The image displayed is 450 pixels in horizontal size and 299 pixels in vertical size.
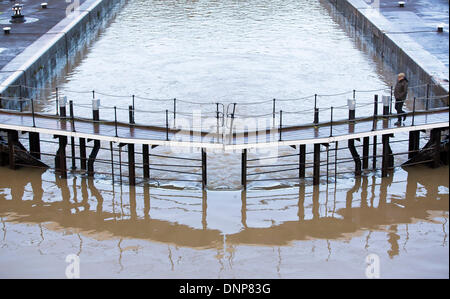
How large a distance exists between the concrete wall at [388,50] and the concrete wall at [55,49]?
39.2 ft

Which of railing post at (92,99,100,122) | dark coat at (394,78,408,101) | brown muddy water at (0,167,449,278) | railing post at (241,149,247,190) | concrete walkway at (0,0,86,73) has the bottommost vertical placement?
brown muddy water at (0,167,449,278)

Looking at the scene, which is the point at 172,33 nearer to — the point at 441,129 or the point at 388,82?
the point at 388,82

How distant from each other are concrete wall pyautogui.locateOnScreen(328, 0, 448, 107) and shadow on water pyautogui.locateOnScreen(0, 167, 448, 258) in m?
4.44

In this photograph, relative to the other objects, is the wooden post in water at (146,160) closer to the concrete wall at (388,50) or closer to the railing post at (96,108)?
the railing post at (96,108)

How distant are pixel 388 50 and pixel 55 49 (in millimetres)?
12578

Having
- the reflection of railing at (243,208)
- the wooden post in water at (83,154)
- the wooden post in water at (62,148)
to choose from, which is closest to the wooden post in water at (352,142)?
the reflection of railing at (243,208)

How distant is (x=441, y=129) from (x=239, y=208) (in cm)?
522

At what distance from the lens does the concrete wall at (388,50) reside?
24.1 m

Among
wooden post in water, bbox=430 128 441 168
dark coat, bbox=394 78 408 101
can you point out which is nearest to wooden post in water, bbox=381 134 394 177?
dark coat, bbox=394 78 408 101

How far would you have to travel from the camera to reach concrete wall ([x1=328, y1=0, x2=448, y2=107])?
2413 centimetres

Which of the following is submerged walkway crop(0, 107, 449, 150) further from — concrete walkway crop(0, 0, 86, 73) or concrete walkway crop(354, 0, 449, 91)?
concrete walkway crop(0, 0, 86, 73)

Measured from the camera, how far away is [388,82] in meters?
28.9

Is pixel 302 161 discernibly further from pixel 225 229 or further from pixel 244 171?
pixel 225 229

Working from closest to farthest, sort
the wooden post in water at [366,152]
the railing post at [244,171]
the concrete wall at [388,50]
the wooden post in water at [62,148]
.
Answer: the railing post at [244,171]
the wooden post in water at [62,148]
the wooden post in water at [366,152]
the concrete wall at [388,50]
